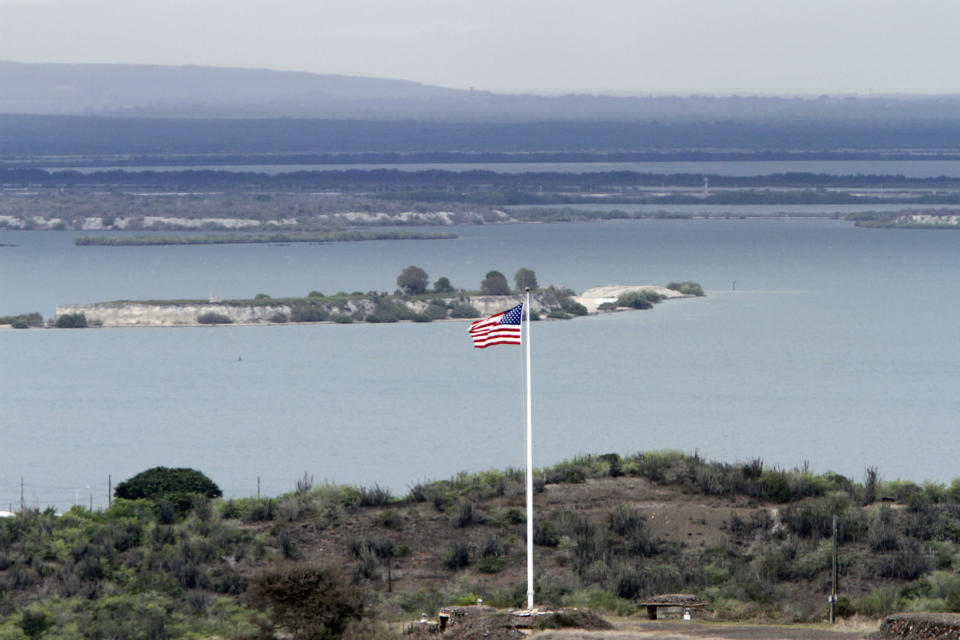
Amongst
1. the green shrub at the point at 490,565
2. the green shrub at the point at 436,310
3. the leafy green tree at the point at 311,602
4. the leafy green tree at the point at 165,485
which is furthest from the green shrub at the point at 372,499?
the green shrub at the point at 436,310

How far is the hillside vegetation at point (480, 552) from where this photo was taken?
86.3 ft

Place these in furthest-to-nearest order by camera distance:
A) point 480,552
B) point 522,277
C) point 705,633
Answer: point 522,277, point 480,552, point 705,633

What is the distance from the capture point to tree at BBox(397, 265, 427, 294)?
11169 centimetres

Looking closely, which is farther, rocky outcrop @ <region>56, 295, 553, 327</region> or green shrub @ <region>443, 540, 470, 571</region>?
rocky outcrop @ <region>56, 295, 553, 327</region>

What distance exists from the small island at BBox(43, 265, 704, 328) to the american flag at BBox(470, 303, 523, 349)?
80002 mm

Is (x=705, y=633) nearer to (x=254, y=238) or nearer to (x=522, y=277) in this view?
(x=522, y=277)

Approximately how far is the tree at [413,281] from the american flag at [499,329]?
278 ft

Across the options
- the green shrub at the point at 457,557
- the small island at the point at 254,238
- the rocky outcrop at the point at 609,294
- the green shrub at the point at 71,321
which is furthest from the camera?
the small island at the point at 254,238

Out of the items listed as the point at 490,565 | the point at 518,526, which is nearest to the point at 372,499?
the point at 518,526

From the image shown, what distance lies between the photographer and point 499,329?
1035 inches

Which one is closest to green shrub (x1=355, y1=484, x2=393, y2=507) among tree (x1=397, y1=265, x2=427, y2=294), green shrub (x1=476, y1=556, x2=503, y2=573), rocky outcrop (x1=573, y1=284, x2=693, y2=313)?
green shrub (x1=476, y1=556, x2=503, y2=573)

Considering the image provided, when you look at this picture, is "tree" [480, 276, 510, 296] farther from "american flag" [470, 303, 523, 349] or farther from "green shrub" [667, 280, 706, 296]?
"american flag" [470, 303, 523, 349]

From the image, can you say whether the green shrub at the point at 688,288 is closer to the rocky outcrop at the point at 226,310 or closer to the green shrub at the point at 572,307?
the green shrub at the point at 572,307

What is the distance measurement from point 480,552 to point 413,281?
8144 cm
